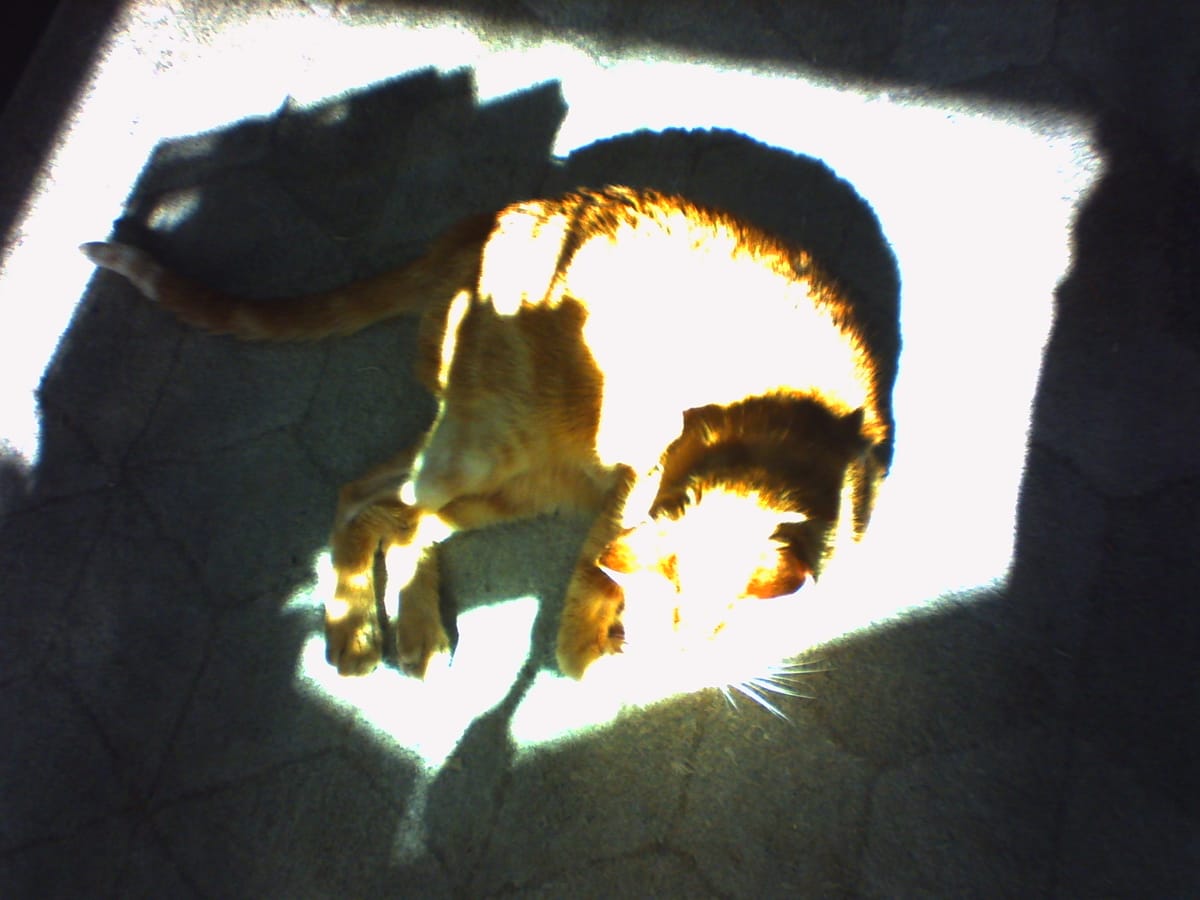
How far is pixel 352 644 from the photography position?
230 cm

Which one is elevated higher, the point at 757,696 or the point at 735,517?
the point at 735,517

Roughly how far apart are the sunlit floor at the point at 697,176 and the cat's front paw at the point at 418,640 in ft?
0.16

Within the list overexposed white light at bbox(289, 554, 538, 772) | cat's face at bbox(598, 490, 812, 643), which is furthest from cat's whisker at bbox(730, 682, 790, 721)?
overexposed white light at bbox(289, 554, 538, 772)

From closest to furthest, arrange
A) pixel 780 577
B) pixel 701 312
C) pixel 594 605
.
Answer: pixel 780 577 < pixel 701 312 < pixel 594 605

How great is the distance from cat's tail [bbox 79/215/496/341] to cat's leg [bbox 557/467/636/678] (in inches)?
28.8

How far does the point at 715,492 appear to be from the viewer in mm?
1826

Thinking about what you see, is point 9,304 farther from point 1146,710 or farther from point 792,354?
point 1146,710

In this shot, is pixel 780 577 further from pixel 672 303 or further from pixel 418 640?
pixel 418 640

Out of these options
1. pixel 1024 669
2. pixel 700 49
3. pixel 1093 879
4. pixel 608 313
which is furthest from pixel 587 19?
pixel 1093 879

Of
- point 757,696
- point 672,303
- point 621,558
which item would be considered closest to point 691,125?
point 672,303

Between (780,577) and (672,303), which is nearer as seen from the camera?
(780,577)

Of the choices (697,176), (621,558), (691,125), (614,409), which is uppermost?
(691,125)

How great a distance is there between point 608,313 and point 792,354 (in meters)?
0.45

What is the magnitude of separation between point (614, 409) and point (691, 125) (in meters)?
1.25
